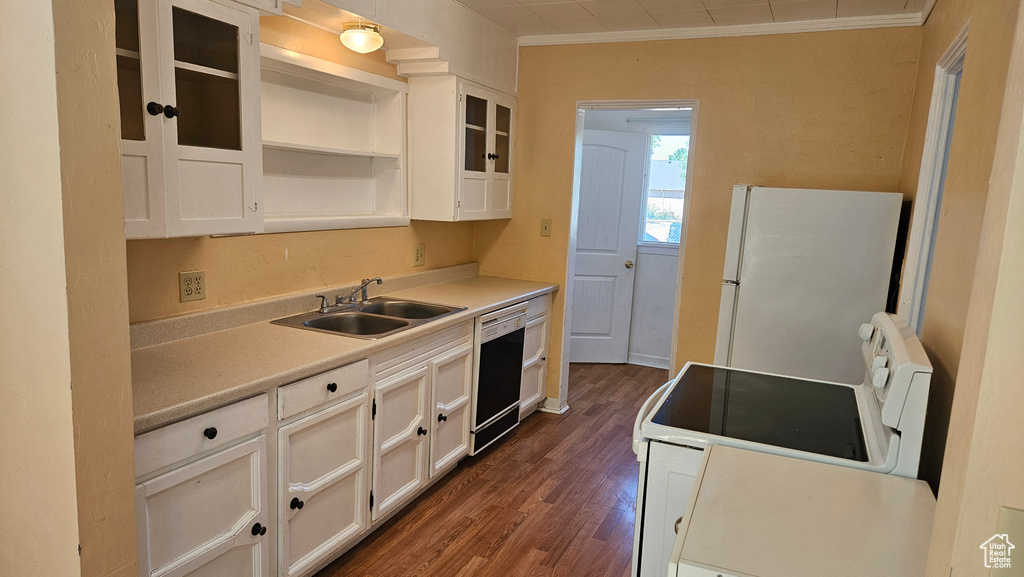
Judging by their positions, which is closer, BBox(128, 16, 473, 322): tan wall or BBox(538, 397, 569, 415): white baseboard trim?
BBox(128, 16, 473, 322): tan wall

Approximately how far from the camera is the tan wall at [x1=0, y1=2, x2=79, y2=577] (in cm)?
116

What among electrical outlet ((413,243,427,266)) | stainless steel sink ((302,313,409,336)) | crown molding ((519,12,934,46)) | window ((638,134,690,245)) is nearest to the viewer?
stainless steel sink ((302,313,409,336))

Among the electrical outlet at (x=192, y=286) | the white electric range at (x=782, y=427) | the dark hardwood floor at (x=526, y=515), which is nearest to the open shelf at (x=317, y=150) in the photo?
the electrical outlet at (x=192, y=286)

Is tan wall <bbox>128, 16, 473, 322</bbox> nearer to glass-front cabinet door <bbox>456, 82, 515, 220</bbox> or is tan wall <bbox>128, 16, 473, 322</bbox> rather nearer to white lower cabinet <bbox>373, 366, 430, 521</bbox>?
glass-front cabinet door <bbox>456, 82, 515, 220</bbox>

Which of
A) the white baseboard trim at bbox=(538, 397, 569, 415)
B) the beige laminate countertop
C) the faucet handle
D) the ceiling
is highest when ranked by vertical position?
the ceiling

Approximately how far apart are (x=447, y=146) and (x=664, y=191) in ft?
8.62

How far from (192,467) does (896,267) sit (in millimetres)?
3040

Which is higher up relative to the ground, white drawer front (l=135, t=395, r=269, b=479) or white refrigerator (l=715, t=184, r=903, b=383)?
white refrigerator (l=715, t=184, r=903, b=383)

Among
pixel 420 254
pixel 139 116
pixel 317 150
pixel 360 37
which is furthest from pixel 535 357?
pixel 139 116

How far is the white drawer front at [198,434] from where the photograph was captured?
1.63m

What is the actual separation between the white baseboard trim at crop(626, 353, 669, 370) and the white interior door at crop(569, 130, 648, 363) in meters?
0.07

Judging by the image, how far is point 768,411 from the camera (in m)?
1.94

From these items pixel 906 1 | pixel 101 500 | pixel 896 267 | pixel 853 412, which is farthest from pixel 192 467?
pixel 906 1

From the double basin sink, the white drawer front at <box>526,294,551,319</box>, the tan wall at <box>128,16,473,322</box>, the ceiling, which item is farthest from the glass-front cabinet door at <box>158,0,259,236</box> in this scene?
Answer: the white drawer front at <box>526,294,551,319</box>
